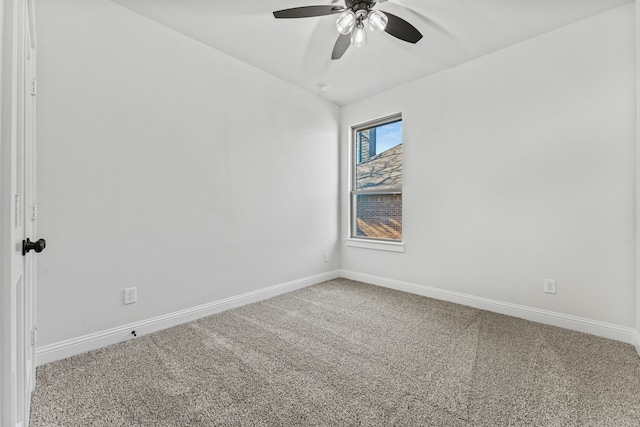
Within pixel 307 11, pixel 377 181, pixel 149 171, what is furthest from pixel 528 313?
pixel 149 171

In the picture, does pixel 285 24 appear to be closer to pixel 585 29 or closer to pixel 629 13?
pixel 585 29

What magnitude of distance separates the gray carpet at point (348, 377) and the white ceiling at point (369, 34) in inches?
95.3

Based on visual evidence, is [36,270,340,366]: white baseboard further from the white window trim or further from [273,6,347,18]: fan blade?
[273,6,347,18]: fan blade

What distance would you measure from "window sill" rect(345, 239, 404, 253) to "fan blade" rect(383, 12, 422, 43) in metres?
2.09

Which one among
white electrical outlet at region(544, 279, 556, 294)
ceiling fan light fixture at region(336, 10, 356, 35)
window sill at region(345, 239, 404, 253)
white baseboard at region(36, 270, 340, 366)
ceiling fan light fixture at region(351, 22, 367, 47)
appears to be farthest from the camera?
window sill at region(345, 239, 404, 253)

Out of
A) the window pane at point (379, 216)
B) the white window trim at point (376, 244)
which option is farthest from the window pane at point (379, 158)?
the white window trim at point (376, 244)

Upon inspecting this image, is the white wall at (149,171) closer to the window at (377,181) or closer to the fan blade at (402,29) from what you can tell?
the window at (377,181)

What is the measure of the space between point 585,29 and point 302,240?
3119mm

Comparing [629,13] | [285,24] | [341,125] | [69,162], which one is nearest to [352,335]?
[69,162]

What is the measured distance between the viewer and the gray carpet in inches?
53.2

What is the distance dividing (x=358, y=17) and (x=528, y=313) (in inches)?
108

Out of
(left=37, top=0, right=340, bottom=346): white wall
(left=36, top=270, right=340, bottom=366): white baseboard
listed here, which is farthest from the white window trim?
(left=36, top=270, right=340, bottom=366): white baseboard

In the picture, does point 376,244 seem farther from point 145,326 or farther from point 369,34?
point 145,326

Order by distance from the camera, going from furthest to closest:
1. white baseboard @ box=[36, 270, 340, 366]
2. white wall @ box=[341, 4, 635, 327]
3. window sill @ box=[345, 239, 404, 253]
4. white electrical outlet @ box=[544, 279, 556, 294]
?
window sill @ box=[345, 239, 404, 253]
white electrical outlet @ box=[544, 279, 556, 294]
white wall @ box=[341, 4, 635, 327]
white baseboard @ box=[36, 270, 340, 366]
